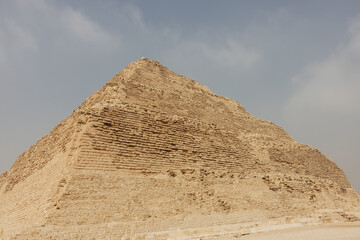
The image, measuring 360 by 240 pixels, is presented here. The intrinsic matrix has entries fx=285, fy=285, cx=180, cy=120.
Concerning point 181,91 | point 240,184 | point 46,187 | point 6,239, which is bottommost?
point 6,239

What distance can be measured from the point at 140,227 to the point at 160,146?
3.73 meters

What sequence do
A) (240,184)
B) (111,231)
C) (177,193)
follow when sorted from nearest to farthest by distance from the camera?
(111,231)
(177,193)
(240,184)

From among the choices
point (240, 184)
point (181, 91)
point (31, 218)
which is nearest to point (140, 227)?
point (31, 218)

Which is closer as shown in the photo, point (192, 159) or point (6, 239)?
point (6, 239)

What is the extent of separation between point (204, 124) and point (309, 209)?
21.9 feet

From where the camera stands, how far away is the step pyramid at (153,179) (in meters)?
8.34

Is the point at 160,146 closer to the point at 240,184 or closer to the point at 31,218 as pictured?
the point at 240,184

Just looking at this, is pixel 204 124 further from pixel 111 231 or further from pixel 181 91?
pixel 111 231

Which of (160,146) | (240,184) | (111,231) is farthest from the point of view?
(240,184)

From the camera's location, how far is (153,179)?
33.4 feet

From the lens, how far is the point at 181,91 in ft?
58.8

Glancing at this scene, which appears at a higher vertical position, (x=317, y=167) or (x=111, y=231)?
(x=317, y=167)

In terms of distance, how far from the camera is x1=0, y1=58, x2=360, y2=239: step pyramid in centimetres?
Result: 834

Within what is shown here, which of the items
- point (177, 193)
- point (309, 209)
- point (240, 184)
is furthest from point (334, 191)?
point (177, 193)
